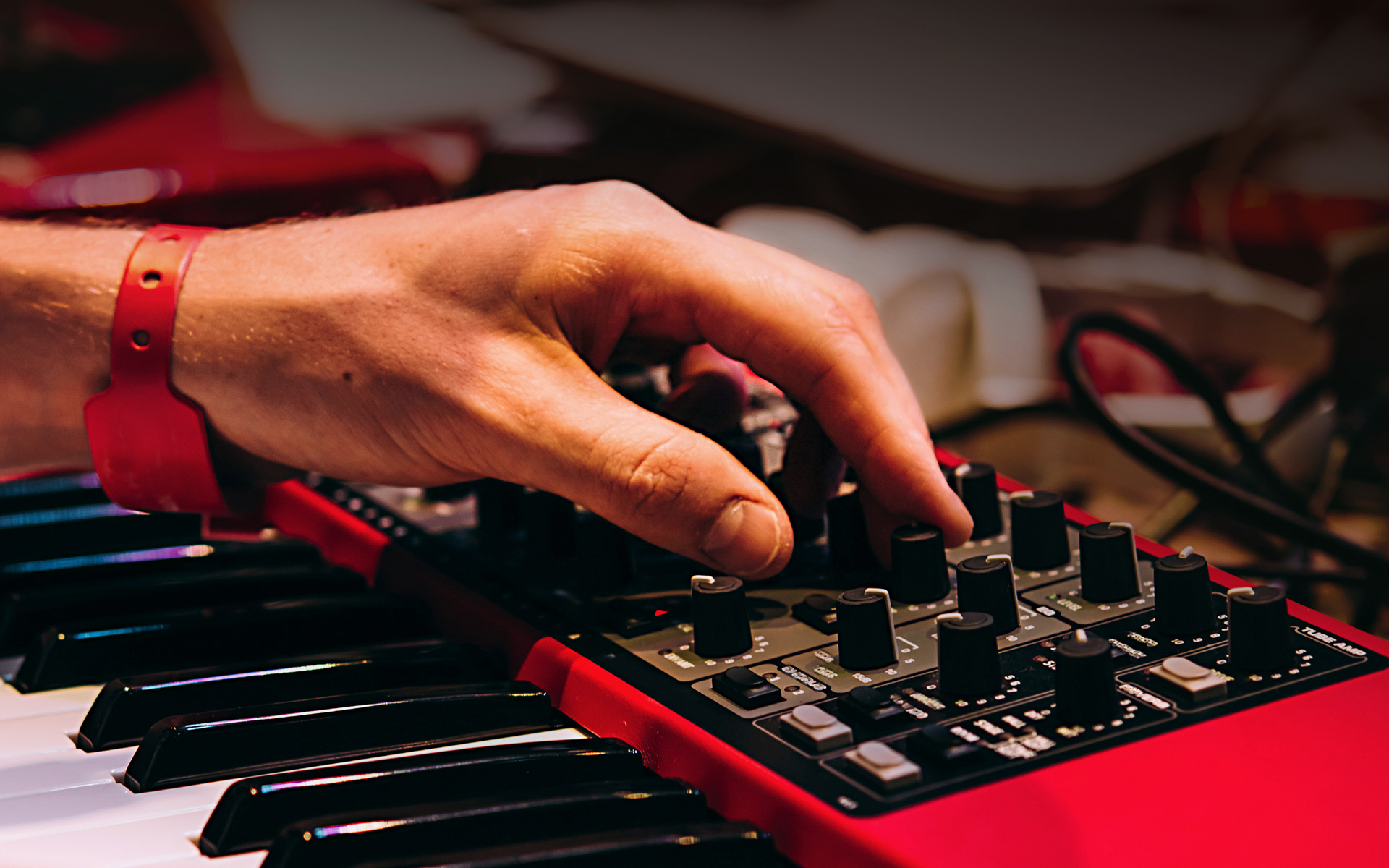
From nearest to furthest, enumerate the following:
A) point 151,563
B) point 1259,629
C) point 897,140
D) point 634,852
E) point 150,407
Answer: point 634,852 → point 1259,629 → point 150,407 → point 151,563 → point 897,140

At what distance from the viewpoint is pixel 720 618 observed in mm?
634

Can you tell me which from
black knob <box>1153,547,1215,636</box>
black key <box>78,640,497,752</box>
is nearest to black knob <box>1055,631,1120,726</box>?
black knob <box>1153,547,1215,636</box>

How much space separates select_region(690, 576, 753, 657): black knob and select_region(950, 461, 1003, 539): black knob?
237 millimetres

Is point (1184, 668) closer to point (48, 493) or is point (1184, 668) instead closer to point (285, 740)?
point (285, 740)

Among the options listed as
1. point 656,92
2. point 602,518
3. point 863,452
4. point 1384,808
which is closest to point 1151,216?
point 656,92

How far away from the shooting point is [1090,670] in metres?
0.53

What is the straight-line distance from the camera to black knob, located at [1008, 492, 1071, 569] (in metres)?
0.73

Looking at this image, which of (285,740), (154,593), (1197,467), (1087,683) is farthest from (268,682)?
(1197,467)

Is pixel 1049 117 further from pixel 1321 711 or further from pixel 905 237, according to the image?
pixel 1321 711

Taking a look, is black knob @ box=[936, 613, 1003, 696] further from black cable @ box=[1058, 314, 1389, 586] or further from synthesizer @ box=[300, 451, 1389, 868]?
black cable @ box=[1058, 314, 1389, 586]

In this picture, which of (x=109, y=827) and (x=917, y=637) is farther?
(x=917, y=637)

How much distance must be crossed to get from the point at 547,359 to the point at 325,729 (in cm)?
25

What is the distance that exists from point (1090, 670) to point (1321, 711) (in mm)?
122

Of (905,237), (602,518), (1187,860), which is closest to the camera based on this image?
(1187,860)
